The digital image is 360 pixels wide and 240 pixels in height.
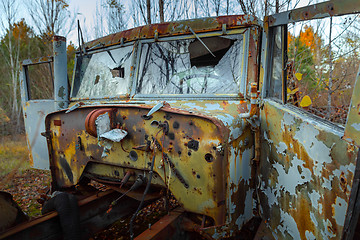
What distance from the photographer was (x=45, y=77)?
40.8 feet

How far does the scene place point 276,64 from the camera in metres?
2.24

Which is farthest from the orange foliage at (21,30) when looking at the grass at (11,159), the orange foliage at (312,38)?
the orange foliage at (312,38)

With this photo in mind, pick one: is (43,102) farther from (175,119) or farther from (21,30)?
(21,30)

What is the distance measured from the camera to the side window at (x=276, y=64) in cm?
215

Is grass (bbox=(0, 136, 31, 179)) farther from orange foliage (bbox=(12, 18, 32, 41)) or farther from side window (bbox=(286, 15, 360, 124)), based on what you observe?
orange foliage (bbox=(12, 18, 32, 41))

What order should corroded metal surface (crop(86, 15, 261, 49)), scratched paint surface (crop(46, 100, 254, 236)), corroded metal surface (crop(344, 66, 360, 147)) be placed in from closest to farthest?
corroded metal surface (crop(344, 66, 360, 147)) → scratched paint surface (crop(46, 100, 254, 236)) → corroded metal surface (crop(86, 15, 261, 49))

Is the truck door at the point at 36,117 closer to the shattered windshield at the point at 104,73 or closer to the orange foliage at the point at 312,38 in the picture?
the shattered windshield at the point at 104,73

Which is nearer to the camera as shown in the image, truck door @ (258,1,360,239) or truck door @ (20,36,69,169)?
truck door @ (258,1,360,239)

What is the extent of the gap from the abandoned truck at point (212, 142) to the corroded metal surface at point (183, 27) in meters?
0.01

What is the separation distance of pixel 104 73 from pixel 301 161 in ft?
8.25

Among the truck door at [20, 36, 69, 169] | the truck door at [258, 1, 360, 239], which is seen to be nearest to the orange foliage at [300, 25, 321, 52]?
the truck door at [258, 1, 360, 239]

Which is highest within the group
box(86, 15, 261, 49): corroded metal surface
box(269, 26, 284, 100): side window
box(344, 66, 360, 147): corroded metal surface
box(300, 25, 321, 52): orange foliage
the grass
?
box(300, 25, 321, 52): orange foliage

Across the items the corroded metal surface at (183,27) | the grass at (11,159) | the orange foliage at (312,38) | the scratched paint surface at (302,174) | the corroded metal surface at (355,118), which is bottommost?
the grass at (11,159)

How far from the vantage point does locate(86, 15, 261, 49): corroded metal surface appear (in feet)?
7.82
